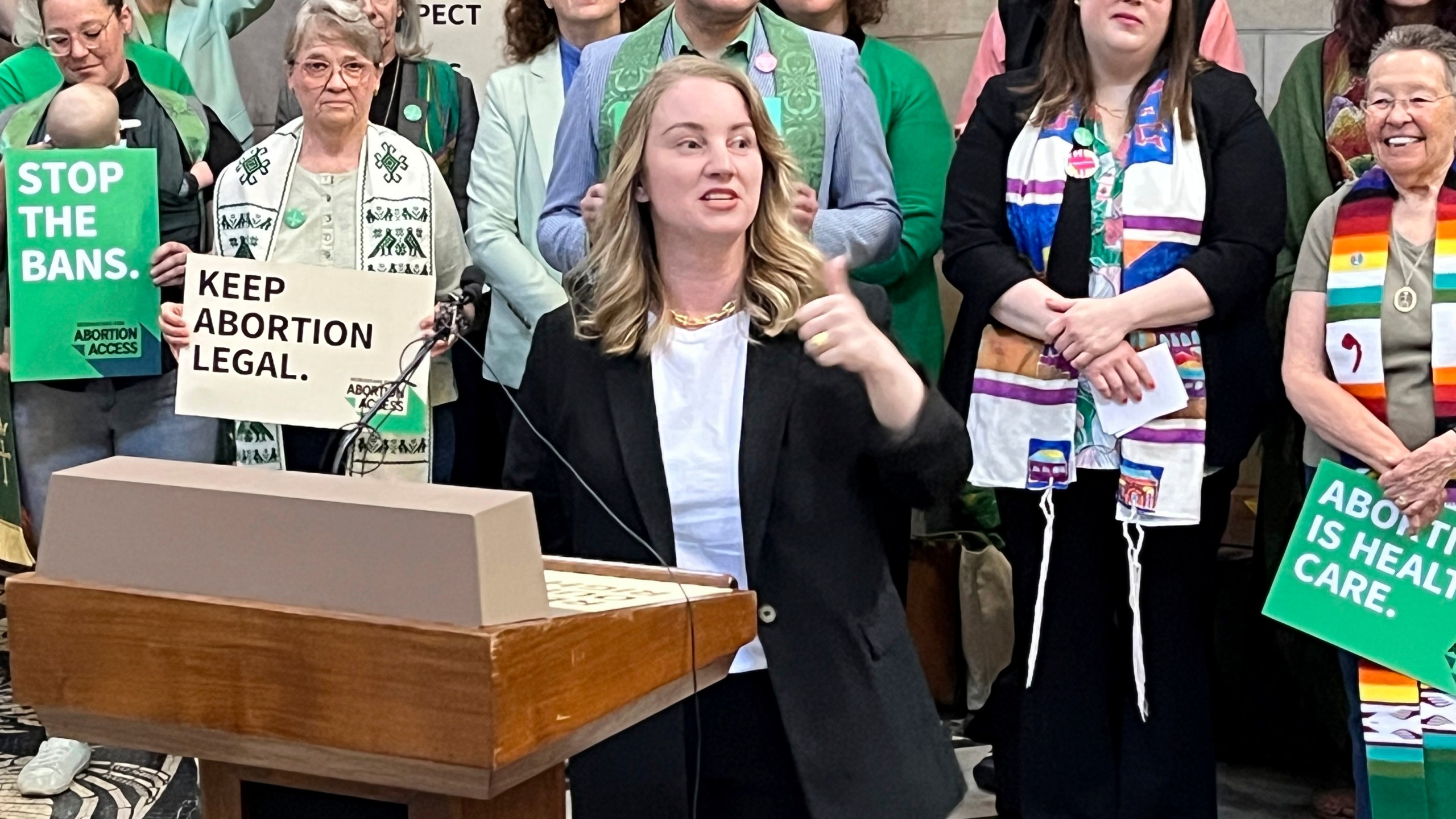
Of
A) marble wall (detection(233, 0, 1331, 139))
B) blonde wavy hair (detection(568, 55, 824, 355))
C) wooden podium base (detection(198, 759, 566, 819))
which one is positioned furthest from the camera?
marble wall (detection(233, 0, 1331, 139))

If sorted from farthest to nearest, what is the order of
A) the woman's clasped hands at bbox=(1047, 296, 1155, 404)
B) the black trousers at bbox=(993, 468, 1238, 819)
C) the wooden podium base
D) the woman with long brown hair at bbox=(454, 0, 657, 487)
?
the woman with long brown hair at bbox=(454, 0, 657, 487), the black trousers at bbox=(993, 468, 1238, 819), the woman's clasped hands at bbox=(1047, 296, 1155, 404), the wooden podium base

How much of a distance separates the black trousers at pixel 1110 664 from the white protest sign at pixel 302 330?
1413mm

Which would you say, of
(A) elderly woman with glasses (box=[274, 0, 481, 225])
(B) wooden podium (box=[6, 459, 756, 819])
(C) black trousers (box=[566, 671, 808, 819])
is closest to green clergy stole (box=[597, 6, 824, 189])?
(A) elderly woman with glasses (box=[274, 0, 481, 225])

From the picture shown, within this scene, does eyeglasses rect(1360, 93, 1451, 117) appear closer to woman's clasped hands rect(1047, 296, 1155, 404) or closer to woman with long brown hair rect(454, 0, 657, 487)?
woman's clasped hands rect(1047, 296, 1155, 404)

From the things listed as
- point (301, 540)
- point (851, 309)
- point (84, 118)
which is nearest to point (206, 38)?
point (84, 118)

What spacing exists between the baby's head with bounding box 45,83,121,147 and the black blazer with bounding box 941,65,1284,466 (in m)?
2.08

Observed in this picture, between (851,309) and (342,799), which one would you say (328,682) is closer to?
(342,799)

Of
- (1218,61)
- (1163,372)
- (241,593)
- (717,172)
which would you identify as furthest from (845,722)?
(1218,61)

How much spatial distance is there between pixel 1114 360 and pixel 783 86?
0.92 m

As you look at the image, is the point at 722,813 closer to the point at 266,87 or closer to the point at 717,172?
the point at 717,172

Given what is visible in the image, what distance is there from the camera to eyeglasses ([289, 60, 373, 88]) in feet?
13.0

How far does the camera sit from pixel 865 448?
2473 mm

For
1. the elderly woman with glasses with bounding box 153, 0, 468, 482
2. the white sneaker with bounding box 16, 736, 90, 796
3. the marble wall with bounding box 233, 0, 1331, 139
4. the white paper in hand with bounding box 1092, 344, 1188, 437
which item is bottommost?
the white sneaker with bounding box 16, 736, 90, 796

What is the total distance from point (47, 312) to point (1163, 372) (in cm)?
263
